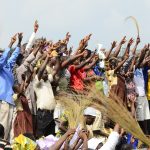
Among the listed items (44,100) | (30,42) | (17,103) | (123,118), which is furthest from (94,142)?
(30,42)

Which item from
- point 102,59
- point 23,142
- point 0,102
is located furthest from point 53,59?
point 23,142

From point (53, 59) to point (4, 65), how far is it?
853 millimetres

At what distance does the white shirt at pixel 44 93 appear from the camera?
1007cm

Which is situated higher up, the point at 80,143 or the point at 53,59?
the point at 53,59

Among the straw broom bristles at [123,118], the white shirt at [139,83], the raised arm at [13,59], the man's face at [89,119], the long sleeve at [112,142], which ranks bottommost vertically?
the long sleeve at [112,142]

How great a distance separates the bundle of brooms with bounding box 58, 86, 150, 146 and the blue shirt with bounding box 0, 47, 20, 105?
2.14m

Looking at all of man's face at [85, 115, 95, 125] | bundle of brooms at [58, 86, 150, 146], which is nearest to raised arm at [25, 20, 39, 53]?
bundle of brooms at [58, 86, 150, 146]

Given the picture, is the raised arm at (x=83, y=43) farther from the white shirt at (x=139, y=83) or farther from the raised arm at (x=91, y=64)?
the white shirt at (x=139, y=83)

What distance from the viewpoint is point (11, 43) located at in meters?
10.8

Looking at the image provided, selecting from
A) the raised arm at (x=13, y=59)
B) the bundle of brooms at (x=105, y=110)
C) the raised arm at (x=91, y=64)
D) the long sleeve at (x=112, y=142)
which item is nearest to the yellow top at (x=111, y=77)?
the raised arm at (x=91, y=64)

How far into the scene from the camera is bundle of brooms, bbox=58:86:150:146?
17.6ft

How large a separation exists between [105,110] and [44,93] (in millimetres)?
4426

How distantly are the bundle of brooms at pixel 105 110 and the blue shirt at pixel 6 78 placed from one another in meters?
2.14

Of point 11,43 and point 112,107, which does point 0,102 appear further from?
point 112,107
